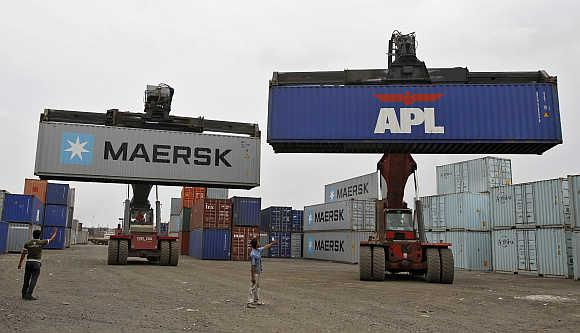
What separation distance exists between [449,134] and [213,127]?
14851 millimetres

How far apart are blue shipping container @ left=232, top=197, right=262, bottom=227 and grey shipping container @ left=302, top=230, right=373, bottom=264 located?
6253 mm

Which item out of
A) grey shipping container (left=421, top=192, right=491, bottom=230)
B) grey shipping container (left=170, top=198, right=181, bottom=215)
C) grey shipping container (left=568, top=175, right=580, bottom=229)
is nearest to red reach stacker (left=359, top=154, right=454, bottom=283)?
grey shipping container (left=568, top=175, right=580, bottom=229)

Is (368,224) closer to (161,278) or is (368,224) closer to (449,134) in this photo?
(449,134)

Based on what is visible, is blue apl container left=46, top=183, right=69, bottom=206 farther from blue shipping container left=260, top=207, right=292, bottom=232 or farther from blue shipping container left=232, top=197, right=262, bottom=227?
blue shipping container left=232, top=197, right=262, bottom=227

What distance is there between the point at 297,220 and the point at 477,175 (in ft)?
65.5

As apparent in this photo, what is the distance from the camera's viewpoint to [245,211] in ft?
114

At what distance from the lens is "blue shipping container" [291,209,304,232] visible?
4385 centimetres

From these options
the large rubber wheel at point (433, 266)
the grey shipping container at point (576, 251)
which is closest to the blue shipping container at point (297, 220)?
the grey shipping container at point (576, 251)

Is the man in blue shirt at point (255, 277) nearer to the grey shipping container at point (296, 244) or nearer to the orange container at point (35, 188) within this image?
the grey shipping container at point (296, 244)

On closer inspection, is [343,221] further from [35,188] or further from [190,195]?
[35,188]

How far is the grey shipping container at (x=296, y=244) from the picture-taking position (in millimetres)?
43500

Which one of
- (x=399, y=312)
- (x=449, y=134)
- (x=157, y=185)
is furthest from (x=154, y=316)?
(x=157, y=185)

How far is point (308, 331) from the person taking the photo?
731 centimetres

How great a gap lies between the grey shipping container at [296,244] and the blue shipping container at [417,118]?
87.4ft
